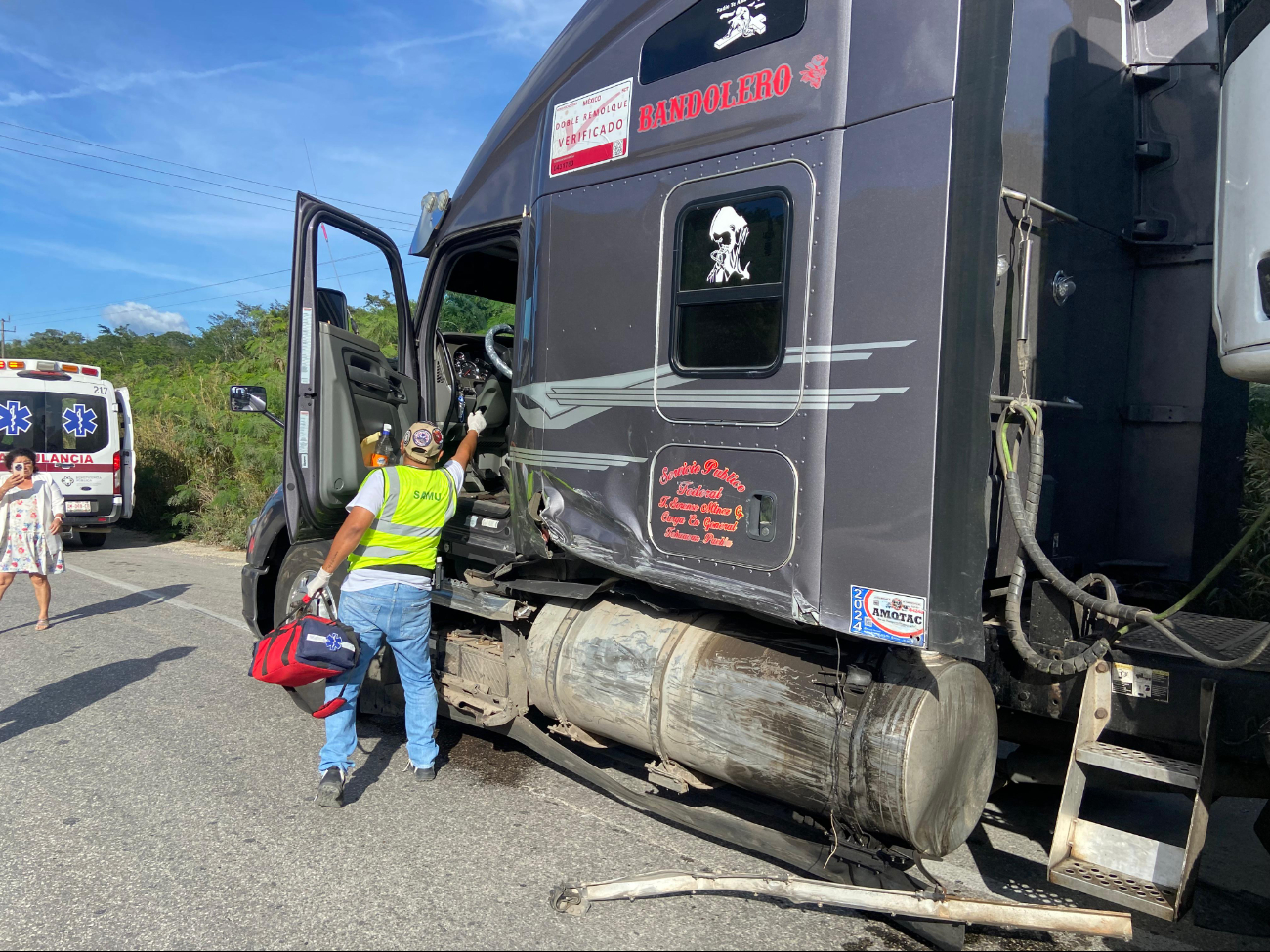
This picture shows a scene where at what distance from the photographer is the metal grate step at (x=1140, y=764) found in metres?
2.74

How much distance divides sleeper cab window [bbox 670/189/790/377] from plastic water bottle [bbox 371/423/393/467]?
2.24 metres

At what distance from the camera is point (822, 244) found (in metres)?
2.99

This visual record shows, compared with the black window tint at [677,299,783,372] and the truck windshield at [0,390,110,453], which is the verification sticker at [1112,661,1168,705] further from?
the truck windshield at [0,390,110,453]

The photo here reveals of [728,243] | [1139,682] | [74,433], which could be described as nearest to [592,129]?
[728,243]

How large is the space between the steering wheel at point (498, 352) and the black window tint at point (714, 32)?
1875 millimetres

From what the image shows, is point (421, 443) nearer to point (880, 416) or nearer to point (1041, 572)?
point (880, 416)

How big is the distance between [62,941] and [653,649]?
2259 mm

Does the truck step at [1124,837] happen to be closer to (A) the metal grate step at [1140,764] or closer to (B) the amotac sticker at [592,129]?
(A) the metal grate step at [1140,764]

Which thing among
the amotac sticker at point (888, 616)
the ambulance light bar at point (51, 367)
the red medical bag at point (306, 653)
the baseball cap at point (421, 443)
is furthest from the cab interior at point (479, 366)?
the ambulance light bar at point (51, 367)

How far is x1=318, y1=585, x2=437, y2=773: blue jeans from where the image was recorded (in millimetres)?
4207

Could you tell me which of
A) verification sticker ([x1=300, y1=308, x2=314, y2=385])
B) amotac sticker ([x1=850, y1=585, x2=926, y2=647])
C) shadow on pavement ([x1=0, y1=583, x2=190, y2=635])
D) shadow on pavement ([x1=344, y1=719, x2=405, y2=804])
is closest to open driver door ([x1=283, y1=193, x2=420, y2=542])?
verification sticker ([x1=300, y1=308, x2=314, y2=385])

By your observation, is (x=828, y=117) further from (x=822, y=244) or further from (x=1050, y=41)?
(x=1050, y=41)

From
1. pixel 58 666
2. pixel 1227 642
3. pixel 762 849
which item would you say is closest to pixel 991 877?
pixel 762 849

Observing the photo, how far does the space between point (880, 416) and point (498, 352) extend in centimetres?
331
